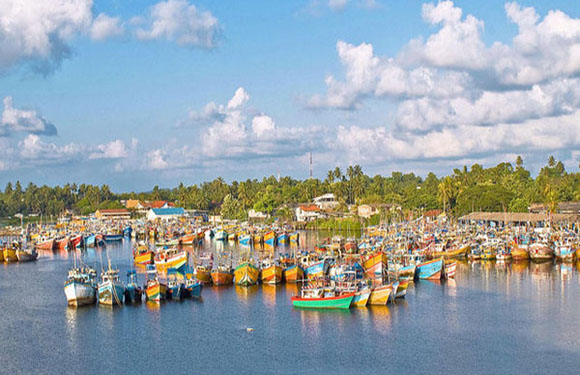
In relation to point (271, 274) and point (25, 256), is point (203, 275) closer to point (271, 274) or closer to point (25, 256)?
point (271, 274)

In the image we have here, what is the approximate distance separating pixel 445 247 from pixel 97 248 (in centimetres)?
5711

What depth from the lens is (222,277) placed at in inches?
2285

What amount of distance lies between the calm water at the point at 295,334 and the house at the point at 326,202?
107m

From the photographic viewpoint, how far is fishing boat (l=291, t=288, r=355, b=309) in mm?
45781

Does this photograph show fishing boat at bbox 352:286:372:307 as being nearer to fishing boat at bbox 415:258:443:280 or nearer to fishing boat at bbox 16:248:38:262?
fishing boat at bbox 415:258:443:280

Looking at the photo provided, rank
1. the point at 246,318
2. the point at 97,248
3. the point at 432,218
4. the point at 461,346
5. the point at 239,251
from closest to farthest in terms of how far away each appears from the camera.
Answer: the point at 461,346 < the point at 246,318 < the point at 239,251 < the point at 97,248 < the point at 432,218

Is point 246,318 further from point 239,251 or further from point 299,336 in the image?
point 239,251

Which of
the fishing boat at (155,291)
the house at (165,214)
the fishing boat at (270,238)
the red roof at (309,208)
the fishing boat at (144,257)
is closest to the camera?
the fishing boat at (155,291)

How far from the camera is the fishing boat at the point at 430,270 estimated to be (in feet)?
196

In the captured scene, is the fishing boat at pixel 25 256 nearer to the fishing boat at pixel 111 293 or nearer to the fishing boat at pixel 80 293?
the fishing boat at pixel 80 293

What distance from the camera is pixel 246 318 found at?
45.0 meters

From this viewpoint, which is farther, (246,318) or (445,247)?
(445,247)

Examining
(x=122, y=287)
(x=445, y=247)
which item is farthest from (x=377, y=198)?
(x=122, y=287)

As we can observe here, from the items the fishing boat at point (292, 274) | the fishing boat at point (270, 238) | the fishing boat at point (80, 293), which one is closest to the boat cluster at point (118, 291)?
the fishing boat at point (80, 293)
